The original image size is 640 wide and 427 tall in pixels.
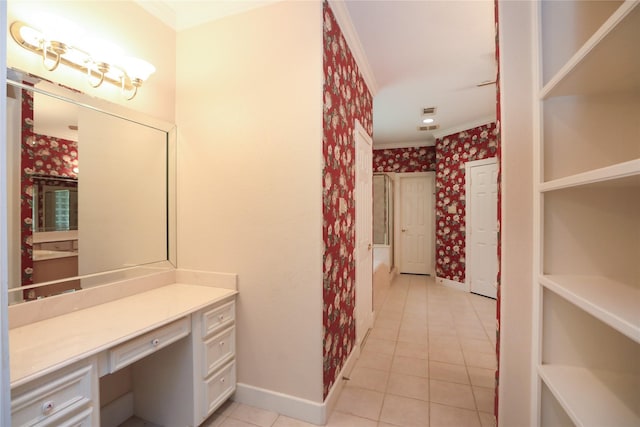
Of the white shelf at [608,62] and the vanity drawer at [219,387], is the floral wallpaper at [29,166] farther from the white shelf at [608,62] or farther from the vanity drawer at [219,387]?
the white shelf at [608,62]

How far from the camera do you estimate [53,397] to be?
3.20 feet

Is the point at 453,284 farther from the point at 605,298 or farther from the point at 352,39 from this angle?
the point at 605,298

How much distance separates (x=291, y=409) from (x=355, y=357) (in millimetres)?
819

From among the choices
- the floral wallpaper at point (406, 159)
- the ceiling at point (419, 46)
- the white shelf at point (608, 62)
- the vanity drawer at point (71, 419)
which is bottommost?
the vanity drawer at point (71, 419)

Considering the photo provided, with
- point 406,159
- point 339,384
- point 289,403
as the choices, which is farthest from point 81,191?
point 406,159

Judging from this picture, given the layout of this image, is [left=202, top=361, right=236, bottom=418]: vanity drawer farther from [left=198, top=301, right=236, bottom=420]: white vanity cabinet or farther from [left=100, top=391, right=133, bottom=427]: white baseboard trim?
[left=100, top=391, right=133, bottom=427]: white baseboard trim

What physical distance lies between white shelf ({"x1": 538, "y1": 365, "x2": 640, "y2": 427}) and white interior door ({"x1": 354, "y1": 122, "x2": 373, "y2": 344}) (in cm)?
162

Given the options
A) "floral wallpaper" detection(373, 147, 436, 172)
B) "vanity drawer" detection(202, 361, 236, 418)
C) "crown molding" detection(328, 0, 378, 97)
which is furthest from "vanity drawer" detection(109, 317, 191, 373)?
"floral wallpaper" detection(373, 147, 436, 172)

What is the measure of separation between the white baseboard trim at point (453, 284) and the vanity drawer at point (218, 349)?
156 inches

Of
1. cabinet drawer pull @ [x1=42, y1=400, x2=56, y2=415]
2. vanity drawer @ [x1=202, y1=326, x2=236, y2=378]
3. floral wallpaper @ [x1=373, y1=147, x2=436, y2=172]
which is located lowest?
vanity drawer @ [x1=202, y1=326, x2=236, y2=378]

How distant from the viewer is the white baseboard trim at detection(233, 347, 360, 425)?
5.51ft

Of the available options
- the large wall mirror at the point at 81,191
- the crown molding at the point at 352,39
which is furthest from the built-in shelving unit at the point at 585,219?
the large wall mirror at the point at 81,191

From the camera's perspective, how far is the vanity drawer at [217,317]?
1.59 m

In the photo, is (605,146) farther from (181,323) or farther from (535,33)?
(181,323)
